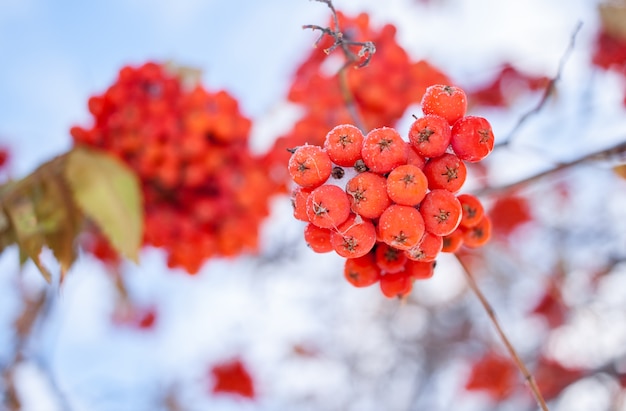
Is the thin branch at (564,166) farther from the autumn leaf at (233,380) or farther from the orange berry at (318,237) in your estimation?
the autumn leaf at (233,380)

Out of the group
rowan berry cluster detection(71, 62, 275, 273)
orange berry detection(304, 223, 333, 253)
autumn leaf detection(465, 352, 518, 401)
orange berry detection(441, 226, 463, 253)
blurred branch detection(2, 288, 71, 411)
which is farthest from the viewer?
autumn leaf detection(465, 352, 518, 401)

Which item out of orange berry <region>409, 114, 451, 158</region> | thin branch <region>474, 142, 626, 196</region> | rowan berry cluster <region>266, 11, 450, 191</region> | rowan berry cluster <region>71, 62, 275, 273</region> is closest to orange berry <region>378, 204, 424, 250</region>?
orange berry <region>409, 114, 451, 158</region>

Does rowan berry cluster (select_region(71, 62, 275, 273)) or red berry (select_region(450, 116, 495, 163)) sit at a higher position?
rowan berry cluster (select_region(71, 62, 275, 273))

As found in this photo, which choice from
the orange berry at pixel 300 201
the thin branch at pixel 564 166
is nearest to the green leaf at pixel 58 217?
the orange berry at pixel 300 201

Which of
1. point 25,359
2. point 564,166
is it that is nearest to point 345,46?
point 564,166

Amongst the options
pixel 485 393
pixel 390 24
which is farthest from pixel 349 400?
pixel 390 24

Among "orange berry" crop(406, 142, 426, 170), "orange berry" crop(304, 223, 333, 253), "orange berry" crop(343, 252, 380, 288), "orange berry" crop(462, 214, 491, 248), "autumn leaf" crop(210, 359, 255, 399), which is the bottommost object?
"orange berry" crop(304, 223, 333, 253)

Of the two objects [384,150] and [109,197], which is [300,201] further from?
[109,197]

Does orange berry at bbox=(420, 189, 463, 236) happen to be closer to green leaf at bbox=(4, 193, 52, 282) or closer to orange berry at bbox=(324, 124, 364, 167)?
orange berry at bbox=(324, 124, 364, 167)
